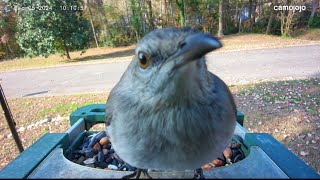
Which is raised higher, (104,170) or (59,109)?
(104,170)

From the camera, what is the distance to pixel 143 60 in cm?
157

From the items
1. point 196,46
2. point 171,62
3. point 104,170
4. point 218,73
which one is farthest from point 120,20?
point 196,46

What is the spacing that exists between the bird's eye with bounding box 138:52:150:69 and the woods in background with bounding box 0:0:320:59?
18.9 meters

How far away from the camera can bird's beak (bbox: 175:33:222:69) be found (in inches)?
45.5

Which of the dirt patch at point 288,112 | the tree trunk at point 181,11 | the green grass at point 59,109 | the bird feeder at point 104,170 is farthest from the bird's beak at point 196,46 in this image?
the tree trunk at point 181,11

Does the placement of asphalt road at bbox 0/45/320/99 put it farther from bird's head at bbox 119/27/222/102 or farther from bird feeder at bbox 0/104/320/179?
bird's head at bbox 119/27/222/102

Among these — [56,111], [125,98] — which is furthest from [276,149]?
[56,111]

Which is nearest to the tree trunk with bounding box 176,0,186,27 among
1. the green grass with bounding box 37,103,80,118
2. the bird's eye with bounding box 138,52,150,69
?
the green grass with bounding box 37,103,80,118

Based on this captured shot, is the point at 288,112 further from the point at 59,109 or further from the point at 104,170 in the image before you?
the point at 59,109

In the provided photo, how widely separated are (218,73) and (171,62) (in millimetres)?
11075

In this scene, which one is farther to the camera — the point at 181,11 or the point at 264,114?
the point at 181,11

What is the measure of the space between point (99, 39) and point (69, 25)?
6.58 metres

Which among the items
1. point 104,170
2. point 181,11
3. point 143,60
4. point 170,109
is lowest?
point 104,170

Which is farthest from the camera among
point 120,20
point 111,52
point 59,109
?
point 120,20
